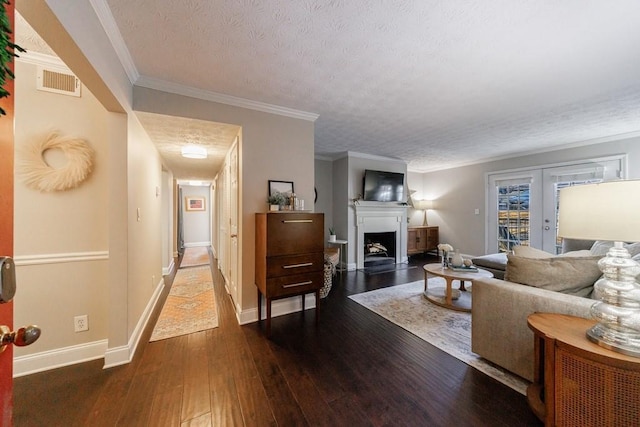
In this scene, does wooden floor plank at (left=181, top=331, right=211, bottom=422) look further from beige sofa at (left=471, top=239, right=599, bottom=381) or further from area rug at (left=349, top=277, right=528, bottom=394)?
beige sofa at (left=471, top=239, right=599, bottom=381)

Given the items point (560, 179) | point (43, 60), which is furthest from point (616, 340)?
point (560, 179)

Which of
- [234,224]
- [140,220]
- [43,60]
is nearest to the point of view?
[43,60]

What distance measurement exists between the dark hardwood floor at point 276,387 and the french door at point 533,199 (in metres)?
4.31

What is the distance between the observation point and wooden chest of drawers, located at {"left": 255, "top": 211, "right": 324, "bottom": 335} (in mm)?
2275

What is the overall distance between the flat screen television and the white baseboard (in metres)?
2.77

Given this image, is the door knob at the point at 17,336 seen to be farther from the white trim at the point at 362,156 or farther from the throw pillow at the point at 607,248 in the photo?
the white trim at the point at 362,156

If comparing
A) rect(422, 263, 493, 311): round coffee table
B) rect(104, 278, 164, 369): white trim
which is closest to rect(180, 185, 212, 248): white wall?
rect(104, 278, 164, 369): white trim

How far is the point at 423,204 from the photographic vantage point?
6.66 meters

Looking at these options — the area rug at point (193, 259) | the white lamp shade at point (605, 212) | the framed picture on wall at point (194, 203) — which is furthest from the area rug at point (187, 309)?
the framed picture on wall at point (194, 203)

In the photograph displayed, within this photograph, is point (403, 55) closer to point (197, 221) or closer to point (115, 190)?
point (115, 190)

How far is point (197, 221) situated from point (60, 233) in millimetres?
6773

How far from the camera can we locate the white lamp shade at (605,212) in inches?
40.3

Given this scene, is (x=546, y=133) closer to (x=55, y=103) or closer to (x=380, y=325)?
(x=380, y=325)

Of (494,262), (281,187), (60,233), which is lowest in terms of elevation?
(494,262)
